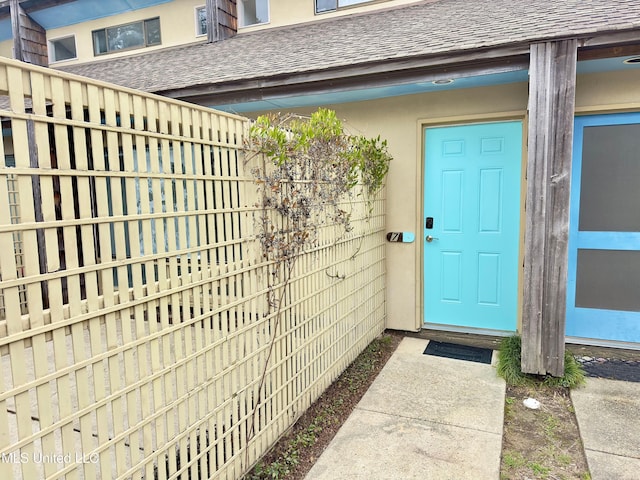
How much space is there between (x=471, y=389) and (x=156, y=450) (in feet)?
8.73

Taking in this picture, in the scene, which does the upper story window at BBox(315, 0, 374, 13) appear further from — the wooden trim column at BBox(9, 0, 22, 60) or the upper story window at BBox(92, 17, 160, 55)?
the wooden trim column at BBox(9, 0, 22, 60)

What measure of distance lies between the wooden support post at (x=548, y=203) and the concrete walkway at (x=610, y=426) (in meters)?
0.34

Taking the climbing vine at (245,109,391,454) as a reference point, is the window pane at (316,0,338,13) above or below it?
above

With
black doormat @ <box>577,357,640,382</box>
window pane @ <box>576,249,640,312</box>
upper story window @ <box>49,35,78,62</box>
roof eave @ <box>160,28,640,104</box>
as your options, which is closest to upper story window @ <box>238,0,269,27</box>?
roof eave @ <box>160,28,640,104</box>

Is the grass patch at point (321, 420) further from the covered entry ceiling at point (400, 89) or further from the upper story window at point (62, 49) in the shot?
the upper story window at point (62, 49)

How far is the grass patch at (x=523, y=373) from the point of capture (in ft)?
11.4

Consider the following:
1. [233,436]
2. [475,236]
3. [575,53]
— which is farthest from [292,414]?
[575,53]

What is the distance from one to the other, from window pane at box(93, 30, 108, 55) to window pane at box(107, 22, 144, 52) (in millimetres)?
107

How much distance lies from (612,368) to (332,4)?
593cm

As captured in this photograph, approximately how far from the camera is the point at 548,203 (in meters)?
3.37

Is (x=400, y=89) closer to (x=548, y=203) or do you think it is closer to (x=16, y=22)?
(x=548, y=203)

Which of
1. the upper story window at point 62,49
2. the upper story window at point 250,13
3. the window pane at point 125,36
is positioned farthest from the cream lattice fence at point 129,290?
the upper story window at point 62,49

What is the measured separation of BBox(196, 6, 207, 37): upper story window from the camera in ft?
23.7

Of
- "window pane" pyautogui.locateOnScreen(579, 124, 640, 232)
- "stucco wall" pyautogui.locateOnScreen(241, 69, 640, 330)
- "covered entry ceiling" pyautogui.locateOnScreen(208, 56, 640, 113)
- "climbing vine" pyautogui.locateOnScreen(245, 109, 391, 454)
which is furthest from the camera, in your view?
"stucco wall" pyautogui.locateOnScreen(241, 69, 640, 330)
